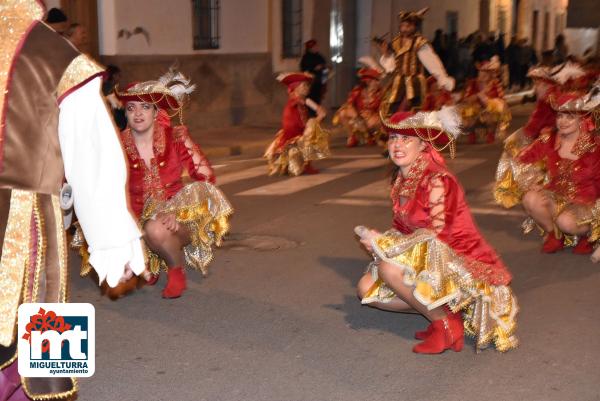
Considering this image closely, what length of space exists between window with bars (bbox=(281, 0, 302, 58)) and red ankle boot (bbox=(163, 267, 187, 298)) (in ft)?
51.8

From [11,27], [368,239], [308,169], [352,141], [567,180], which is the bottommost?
[352,141]

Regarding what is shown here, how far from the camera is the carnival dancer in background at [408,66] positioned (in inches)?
492

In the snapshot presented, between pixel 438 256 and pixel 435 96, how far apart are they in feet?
31.6

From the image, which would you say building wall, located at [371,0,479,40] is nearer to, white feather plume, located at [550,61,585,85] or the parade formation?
the parade formation

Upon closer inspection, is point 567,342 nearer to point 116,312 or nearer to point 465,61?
point 116,312

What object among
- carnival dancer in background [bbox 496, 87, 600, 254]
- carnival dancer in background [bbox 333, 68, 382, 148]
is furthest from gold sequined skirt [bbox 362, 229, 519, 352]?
carnival dancer in background [bbox 333, 68, 382, 148]

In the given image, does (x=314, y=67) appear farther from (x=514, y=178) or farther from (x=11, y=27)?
(x=11, y=27)

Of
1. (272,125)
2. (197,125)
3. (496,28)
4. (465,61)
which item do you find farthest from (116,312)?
(496,28)

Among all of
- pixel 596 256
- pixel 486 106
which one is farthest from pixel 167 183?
pixel 486 106

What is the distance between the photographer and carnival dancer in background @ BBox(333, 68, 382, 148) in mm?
15305

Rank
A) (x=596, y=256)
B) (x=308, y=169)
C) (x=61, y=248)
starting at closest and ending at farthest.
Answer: (x=61, y=248)
(x=596, y=256)
(x=308, y=169)

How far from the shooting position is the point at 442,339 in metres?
5.30

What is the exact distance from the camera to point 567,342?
5547 mm

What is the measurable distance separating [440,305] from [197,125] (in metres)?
13.2
